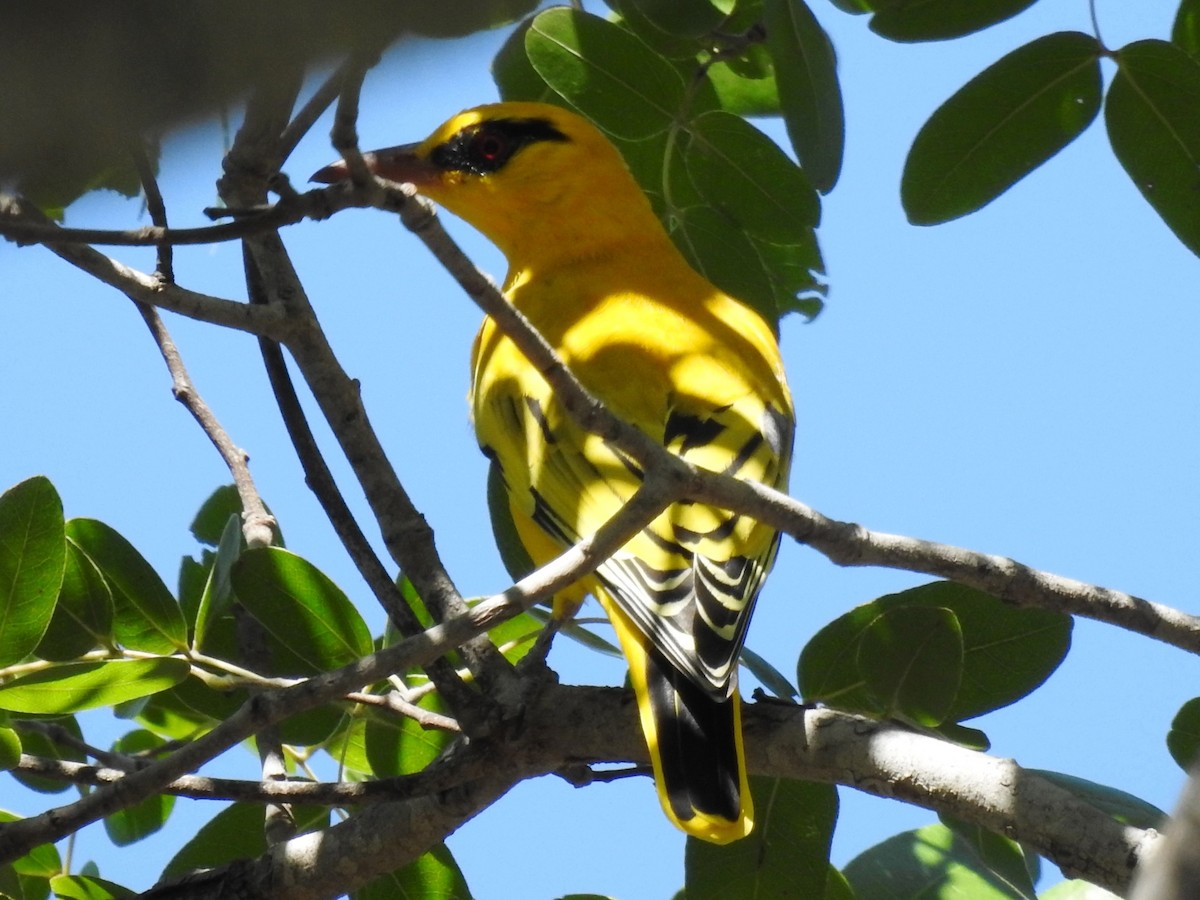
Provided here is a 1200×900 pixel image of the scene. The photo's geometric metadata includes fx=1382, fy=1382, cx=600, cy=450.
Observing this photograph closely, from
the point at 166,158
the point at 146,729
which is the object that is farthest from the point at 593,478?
the point at 166,158

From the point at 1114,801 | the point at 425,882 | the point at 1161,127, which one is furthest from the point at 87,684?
the point at 1161,127

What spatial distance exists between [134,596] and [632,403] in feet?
4.35

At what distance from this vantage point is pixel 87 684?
240cm

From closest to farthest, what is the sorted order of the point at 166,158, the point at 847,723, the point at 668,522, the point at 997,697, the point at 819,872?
1. the point at 166,158
2. the point at 847,723
3. the point at 819,872
4. the point at 997,697
5. the point at 668,522

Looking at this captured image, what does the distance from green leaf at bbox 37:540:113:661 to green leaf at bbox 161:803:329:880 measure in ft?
2.01

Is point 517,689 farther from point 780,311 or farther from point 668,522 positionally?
point 780,311

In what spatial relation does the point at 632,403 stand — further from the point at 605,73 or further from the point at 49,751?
the point at 49,751

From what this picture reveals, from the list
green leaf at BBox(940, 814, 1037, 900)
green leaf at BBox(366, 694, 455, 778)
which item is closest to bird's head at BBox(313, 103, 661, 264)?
green leaf at BBox(366, 694, 455, 778)

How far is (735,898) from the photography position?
252cm

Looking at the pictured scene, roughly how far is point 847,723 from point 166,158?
71.4 inches

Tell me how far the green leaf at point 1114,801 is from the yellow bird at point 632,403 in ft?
1.78

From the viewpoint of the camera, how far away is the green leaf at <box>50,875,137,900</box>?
108 inches

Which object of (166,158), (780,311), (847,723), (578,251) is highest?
(578,251)

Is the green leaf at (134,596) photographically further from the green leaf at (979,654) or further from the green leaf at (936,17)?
the green leaf at (936,17)
